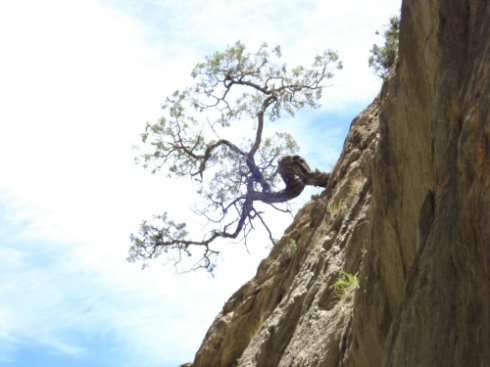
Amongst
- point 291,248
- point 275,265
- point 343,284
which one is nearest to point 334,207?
point 291,248

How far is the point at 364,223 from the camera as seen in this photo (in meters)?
9.12

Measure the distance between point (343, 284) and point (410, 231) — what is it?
8.98ft

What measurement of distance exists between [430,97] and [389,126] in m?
0.76

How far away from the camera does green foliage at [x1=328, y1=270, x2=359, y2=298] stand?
8.36 metres

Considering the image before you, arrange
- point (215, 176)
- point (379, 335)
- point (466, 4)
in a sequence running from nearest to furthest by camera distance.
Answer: point (466, 4) < point (379, 335) < point (215, 176)

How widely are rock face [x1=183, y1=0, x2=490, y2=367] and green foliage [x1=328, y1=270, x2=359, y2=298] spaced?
7 cm

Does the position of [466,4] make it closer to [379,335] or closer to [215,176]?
[379,335]

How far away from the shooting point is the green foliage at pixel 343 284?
27.4ft

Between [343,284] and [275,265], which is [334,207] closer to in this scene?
[275,265]

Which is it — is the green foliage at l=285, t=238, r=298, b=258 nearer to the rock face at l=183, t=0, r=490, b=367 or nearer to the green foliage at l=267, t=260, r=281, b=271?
the rock face at l=183, t=0, r=490, b=367

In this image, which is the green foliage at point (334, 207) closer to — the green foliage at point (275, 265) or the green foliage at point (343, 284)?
the green foliage at point (343, 284)

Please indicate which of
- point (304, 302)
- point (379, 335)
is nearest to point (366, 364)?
point (379, 335)

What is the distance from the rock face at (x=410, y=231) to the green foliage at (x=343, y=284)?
7 centimetres

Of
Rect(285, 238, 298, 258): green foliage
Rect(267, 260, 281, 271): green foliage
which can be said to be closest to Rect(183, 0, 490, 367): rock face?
Rect(285, 238, 298, 258): green foliage
